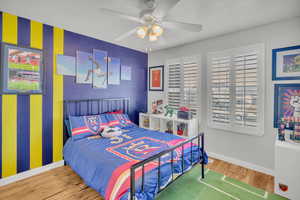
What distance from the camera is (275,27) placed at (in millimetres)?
2469

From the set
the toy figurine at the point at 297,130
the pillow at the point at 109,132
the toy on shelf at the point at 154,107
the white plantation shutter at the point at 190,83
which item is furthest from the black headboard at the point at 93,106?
the toy figurine at the point at 297,130

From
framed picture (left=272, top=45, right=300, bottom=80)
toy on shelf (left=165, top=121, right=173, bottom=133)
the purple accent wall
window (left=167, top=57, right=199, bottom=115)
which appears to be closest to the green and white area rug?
toy on shelf (left=165, top=121, right=173, bottom=133)

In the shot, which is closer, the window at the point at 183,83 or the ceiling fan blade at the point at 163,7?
the ceiling fan blade at the point at 163,7

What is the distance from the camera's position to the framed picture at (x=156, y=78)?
163 inches

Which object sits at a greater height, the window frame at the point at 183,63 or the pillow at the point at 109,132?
the window frame at the point at 183,63

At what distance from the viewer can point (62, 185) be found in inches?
89.4


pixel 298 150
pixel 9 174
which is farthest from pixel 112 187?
pixel 298 150

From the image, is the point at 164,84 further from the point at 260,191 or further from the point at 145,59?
the point at 260,191

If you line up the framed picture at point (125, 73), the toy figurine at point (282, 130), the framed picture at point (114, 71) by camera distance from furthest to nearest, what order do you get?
1. the framed picture at point (125, 73)
2. the framed picture at point (114, 71)
3. the toy figurine at point (282, 130)

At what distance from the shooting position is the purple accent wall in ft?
9.75

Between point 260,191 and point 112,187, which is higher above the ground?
point 112,187

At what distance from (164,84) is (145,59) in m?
1.04

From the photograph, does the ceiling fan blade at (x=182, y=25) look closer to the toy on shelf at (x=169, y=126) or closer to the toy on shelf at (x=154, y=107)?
the toy on shelf at (x=169, y=126)

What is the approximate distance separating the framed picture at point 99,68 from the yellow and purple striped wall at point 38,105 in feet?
0.50
